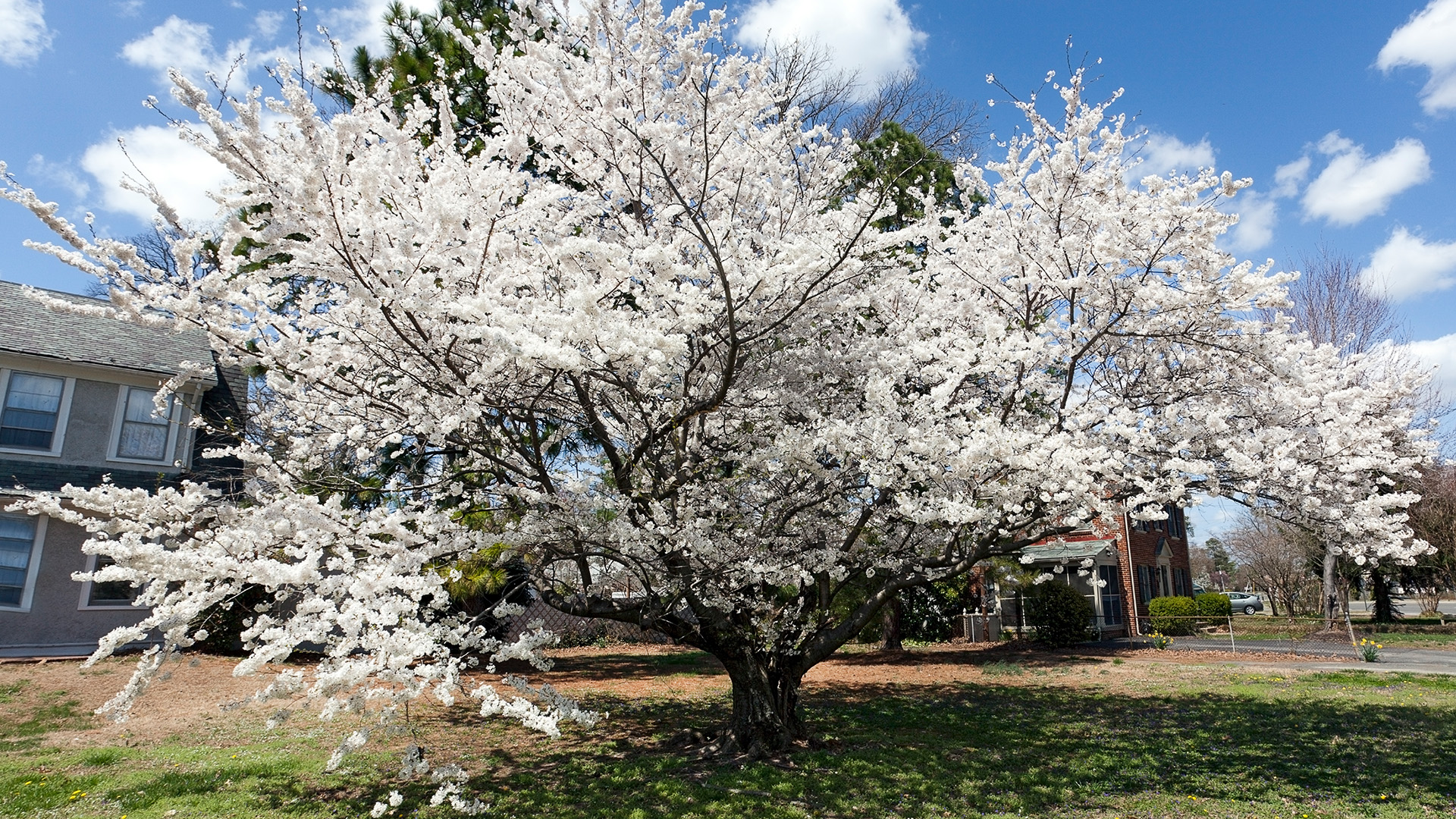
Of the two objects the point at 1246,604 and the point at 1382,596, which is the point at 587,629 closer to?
the point at 1382,596

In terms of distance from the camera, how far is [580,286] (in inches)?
179

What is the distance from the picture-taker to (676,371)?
6.18m

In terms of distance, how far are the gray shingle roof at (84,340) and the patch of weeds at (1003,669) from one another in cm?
1448

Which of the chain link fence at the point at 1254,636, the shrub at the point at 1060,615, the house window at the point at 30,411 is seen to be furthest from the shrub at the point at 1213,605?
the house window at the point at 30,411

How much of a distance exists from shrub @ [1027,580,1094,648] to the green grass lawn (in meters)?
7.37

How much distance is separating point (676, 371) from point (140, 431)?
13174 mm

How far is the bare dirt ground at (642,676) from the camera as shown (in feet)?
27.5

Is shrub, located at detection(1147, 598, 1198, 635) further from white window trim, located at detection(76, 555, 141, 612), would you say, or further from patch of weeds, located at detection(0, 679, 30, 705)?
white window trim, located at detection(76, 555, 141, 612)

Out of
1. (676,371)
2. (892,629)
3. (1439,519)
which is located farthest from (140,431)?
(1439,519)

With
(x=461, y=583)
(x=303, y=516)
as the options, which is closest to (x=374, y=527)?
(x=303, y=516)

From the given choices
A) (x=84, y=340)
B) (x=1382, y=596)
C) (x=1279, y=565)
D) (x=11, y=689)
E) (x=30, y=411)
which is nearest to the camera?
(x=11, y=689)

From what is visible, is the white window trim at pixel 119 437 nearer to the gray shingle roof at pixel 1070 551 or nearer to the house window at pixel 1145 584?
the gray shingle roof at pixel 1070 551

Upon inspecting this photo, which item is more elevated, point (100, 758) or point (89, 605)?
point (89, 605)

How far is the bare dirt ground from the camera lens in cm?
838
